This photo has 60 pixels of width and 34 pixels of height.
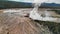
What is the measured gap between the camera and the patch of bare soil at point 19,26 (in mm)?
1258

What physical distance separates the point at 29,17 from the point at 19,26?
9.4 inches

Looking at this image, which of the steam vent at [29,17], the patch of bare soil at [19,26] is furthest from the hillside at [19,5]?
the patch of bare soil at [19,26]

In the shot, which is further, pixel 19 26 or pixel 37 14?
pixel 37 14

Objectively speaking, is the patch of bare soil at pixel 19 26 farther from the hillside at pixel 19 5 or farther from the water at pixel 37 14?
the hillside at pixel 19 5

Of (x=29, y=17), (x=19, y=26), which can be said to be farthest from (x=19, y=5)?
(x=19, y=26)

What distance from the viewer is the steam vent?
1.30 m

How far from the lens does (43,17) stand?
150cm

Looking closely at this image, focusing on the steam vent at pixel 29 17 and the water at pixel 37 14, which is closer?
the steam vent at pixel 29 17

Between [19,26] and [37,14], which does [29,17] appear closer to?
[37,14]

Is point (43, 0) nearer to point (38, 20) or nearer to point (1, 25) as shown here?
point (38, 20)

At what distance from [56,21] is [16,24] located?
51 centimetres

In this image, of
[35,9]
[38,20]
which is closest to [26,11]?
[35,9]

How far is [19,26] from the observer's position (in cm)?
134

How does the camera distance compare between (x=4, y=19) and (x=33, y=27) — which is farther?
(x=4, y=19)
